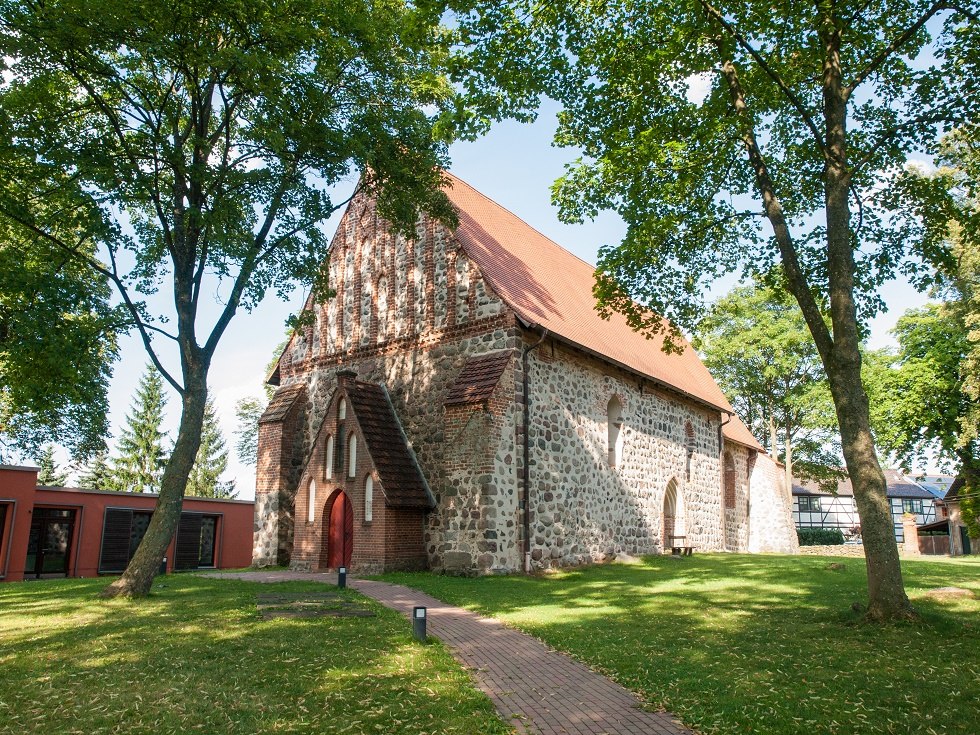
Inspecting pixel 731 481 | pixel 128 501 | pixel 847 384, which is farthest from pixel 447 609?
pixel 731 481

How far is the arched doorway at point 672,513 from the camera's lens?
21359 millimetres

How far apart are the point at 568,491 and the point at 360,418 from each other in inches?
205

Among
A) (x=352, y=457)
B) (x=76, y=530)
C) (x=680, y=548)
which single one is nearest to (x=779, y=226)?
(x=352, y=457)

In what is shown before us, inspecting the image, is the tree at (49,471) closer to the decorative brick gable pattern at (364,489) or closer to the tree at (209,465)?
the tree at (209,465)

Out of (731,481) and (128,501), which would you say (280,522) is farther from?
(731,481)

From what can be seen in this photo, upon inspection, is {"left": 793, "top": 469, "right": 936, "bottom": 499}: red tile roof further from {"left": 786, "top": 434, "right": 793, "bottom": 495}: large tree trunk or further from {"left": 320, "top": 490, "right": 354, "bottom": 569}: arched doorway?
{"left": 320, "top": 490, "right": 354, "bottom": 569}: arched doorway

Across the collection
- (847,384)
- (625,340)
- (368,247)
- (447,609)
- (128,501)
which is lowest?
(447,609)

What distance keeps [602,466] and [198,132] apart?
1203cm

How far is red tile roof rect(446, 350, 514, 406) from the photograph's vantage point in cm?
1427

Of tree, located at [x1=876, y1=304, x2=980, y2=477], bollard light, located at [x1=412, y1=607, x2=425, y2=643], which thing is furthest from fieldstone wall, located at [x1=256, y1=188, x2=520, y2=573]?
tree, located at [x1=876, y1=304, x2=980, y2=477]

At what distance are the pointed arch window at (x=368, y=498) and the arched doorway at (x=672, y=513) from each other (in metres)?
10.1

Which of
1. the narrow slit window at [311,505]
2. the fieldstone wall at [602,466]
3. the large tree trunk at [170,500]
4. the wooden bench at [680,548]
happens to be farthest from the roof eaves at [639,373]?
the large tree trunk at [170,500]

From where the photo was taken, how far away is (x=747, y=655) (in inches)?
276

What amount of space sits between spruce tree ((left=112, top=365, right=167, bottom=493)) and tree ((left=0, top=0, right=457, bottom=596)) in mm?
36258
